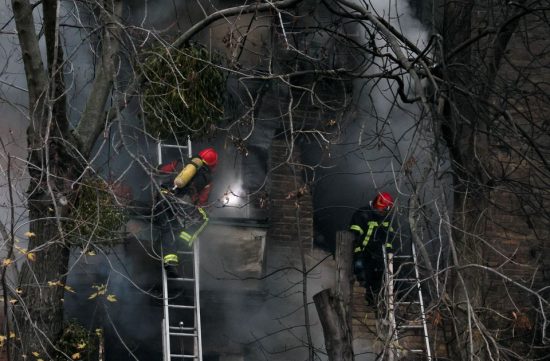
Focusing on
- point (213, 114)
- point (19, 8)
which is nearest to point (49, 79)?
point (19, 8)

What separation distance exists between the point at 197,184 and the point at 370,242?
2.16 metres

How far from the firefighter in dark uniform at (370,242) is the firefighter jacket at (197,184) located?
1762 mm

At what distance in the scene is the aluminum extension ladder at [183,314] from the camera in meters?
11.2

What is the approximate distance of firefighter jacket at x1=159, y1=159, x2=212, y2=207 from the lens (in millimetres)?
11375

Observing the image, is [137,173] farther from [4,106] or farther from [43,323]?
[43,323]

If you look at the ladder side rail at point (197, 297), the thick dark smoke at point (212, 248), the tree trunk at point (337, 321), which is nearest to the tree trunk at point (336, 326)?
the tree trunk at point (337, 321)

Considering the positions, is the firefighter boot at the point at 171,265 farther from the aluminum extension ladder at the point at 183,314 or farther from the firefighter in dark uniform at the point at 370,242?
the firefighter in dark uniform at the point at 370,242

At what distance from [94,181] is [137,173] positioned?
398 cm

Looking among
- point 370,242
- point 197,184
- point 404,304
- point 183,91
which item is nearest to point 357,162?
point 370,242

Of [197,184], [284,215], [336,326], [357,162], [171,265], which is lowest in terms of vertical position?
[336,326]

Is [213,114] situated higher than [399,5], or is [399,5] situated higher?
[399,5]

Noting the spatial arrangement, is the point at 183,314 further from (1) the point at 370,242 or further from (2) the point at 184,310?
(1) the point at 370,242

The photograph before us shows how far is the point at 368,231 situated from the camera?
1261cm

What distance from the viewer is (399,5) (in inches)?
552
